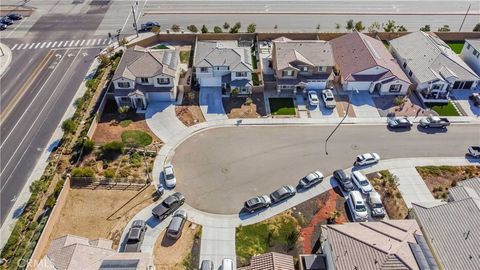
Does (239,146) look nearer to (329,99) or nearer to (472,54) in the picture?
(329,99)

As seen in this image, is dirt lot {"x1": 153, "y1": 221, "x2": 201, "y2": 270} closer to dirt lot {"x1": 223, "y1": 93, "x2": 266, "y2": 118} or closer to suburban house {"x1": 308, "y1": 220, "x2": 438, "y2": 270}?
suburban house {"x1": 308, "y1": 220, "x2": 438, "y2": 270}

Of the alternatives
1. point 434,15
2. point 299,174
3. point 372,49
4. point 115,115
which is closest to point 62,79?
point 115,115

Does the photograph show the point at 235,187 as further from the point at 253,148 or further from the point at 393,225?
the point at 393,225

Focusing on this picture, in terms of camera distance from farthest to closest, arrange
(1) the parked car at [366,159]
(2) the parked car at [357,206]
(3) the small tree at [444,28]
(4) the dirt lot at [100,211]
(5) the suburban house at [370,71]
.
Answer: (3) the small tree at [444,28]
(5) the suburban house at [370,71]
(1) the parked car at [366,159]
(2) the parked car at [357,206]
(4) the dirt lot at [100,211]

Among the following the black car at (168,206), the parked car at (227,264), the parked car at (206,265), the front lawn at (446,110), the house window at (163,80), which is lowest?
the parked car at (206,265)

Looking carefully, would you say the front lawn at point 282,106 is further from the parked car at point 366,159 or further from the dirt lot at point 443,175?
the dirt lot at point 443,175

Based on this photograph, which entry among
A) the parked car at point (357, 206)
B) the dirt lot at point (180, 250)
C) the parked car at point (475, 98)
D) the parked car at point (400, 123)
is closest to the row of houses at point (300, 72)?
the parked car at point (475, 98)

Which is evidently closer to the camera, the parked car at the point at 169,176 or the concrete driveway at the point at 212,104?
the parked car at the point at 169,176

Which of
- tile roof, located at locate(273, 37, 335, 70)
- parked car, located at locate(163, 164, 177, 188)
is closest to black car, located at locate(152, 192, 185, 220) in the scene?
parked car, located at locate(163, 164, 177, 188)
